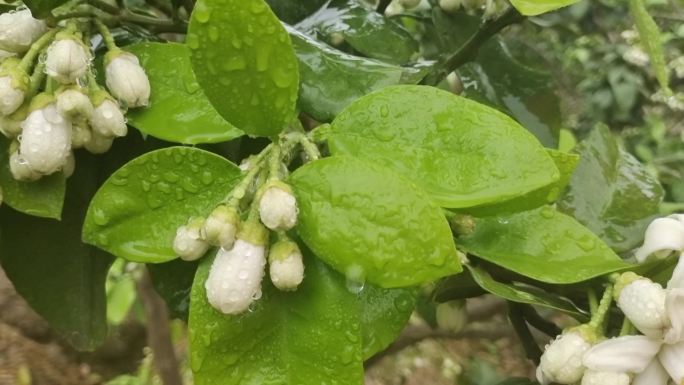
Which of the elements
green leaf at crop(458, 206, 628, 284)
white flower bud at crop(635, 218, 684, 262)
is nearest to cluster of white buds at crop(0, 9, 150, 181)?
green leaf at crop(458, 206, 628, 284)

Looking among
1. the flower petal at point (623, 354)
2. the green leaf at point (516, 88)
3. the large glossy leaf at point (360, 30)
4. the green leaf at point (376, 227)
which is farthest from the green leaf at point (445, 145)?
the green leaf at point (516, 88)

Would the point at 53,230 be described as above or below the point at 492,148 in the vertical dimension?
below

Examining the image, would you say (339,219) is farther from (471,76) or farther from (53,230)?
(471,76)

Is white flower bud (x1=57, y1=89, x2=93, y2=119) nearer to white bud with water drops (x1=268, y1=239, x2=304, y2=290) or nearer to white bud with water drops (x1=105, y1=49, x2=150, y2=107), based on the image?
white bud with water drops (x1=105, y1=49, x2=150, y2=107)

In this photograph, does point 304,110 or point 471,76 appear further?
point 471,76

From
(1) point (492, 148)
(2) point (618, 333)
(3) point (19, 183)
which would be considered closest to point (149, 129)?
(3) point (19, 183)

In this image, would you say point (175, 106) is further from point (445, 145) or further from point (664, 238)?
point (664, 238)

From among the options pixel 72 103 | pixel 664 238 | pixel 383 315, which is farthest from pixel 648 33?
pixel 72 103
